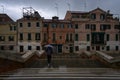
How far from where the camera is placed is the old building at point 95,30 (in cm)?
9350

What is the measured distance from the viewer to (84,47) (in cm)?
9456

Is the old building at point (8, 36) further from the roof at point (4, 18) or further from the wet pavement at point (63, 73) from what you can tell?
the wet pavement at point (63, 73)

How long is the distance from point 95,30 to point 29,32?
55.3ft

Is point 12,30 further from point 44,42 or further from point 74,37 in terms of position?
point 74,37

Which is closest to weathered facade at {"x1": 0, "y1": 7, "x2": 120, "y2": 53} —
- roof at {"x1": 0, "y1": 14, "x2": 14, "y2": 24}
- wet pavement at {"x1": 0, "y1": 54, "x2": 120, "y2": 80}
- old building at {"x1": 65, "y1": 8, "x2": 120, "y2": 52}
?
old building at {"x1": 65, "y1": 8, "x2": 120, "y2": 52}

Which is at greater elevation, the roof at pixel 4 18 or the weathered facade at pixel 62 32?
the roof at pixel 4 18

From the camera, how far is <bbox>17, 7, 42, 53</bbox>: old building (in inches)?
3625

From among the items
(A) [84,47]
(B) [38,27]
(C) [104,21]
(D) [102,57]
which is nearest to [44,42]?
(B) [38,27]

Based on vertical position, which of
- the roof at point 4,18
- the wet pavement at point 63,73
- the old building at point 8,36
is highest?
the roof at point 4,18

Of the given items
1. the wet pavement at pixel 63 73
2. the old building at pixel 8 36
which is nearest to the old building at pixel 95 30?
the old building at pixel 8 36

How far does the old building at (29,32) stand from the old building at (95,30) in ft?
29.6

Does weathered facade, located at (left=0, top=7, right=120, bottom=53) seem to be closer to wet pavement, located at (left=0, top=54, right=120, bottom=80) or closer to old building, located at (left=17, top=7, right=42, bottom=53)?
old building, located at (left=17, top=7, right=42, bottom=53)

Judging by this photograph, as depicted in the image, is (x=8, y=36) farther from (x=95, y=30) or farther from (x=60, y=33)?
(x=95, y=30)

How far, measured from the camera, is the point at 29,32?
303 ft
